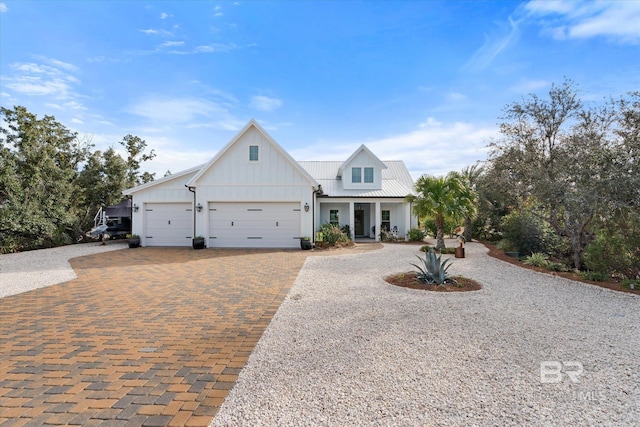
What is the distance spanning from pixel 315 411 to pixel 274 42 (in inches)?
573

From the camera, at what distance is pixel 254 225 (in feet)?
53.4

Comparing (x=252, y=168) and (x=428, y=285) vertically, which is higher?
(x=252, y=168)

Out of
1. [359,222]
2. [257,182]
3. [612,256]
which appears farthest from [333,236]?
[612,256]

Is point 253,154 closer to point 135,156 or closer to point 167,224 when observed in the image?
point 167,224

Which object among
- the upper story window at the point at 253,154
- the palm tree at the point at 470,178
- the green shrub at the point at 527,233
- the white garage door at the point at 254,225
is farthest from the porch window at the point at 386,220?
the upper story window at the point at 253,154

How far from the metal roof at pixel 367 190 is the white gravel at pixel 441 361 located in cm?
1351

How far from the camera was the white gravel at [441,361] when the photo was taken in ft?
9.26

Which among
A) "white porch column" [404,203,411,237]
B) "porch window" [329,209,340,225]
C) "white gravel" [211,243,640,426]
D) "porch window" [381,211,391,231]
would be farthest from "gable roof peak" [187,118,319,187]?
"white gravel" [211,243,640,426]

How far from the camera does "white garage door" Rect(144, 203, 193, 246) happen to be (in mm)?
17047

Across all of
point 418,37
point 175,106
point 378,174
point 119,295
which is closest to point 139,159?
point 175,106

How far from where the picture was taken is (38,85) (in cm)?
1202

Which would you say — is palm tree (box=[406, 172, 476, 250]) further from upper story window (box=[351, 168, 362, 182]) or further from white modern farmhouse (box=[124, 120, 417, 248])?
upper story window (box=[351, 168, 362, 182])

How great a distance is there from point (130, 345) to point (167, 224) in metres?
14.0

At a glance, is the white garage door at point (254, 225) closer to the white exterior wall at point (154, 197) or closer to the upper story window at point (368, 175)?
the white exterior wall at point (154, 197)
